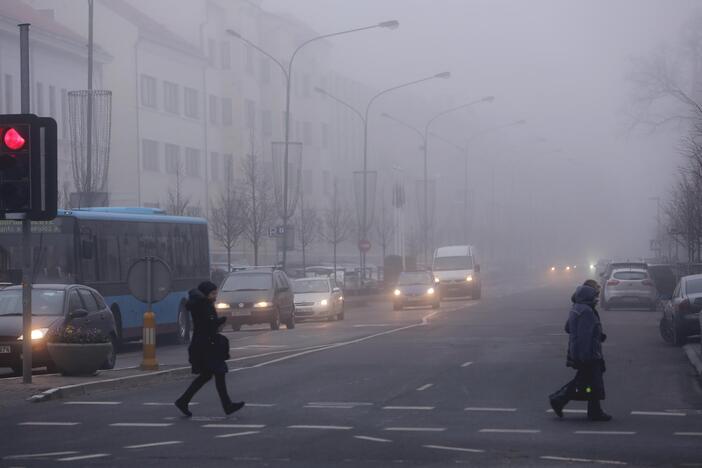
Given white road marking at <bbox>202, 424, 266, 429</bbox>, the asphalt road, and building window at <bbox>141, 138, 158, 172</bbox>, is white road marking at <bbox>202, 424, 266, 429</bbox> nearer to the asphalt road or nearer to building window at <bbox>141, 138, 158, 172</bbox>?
the asphalt road

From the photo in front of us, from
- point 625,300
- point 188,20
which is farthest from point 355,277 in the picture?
point 625,300

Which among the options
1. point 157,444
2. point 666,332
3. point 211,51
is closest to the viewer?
point 157,444

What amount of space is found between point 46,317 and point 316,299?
2100 cm

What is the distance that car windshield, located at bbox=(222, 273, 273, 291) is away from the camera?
3794 cm

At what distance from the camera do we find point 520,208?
149625mm

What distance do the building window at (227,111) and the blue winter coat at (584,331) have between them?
2535 inches

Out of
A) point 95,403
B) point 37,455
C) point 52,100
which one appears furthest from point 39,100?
point 37,455

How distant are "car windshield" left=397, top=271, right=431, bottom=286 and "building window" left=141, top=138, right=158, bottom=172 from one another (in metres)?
20.4

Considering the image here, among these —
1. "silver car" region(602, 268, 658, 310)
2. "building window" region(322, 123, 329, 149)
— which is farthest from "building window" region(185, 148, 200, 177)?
"silver car" region(602, 268, 658, 310)

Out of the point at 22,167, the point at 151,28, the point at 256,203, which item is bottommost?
the point at 22,167

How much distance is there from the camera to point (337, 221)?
77125 millimetres

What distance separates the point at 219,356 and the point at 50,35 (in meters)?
43.4

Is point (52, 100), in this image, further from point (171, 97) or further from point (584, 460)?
point (584, 460)

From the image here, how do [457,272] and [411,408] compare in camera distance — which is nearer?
[411,408]
